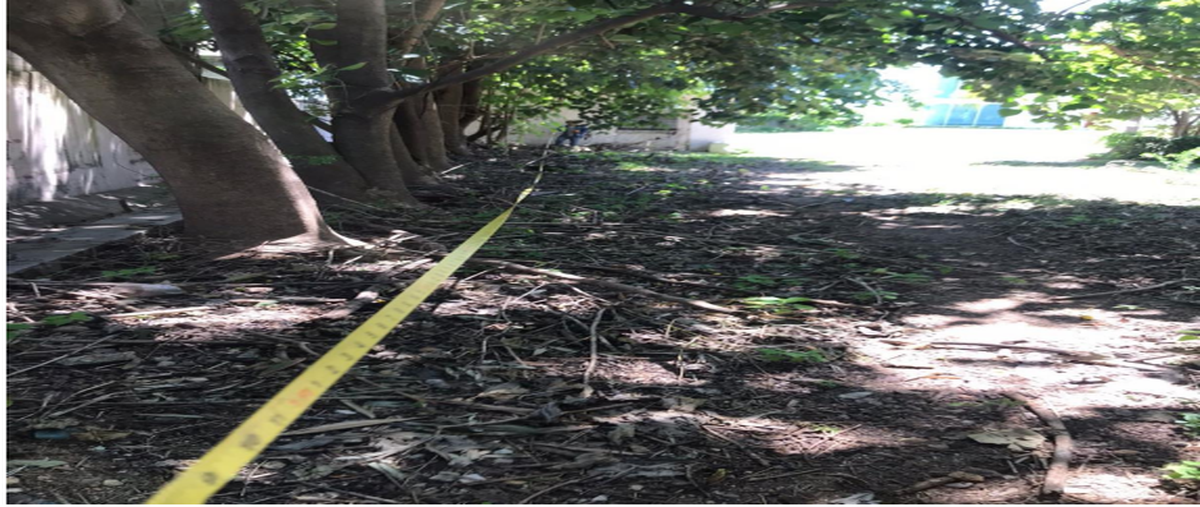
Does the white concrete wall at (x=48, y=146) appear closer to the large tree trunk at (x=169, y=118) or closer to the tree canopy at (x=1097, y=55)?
the large tree trunk at (x=169, y=118)

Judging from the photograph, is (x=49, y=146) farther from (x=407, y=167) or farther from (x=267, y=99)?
(x=407, y=167)

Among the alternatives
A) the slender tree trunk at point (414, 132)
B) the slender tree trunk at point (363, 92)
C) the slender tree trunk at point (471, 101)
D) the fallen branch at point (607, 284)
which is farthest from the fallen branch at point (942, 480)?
the slender tree trunk at point (471, 101)

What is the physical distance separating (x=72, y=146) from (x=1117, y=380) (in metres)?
9.42

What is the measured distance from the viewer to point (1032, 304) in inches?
226

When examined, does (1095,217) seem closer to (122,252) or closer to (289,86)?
(289,86)

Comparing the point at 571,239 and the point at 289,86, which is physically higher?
the point at 289,86

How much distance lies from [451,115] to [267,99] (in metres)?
8.90

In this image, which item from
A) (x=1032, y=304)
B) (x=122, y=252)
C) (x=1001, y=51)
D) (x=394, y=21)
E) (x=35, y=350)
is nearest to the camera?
(x=35, y=350)

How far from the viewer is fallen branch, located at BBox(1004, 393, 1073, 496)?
9.48ft

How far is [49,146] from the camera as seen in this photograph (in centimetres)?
943

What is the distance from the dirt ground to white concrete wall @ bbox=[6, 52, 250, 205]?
9.28ft

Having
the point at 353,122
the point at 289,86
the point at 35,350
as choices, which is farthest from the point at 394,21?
the point at 35,350

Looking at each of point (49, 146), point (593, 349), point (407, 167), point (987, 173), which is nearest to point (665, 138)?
point (987, 173)

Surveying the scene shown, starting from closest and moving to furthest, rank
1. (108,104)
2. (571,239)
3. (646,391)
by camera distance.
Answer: (646,391)
(108,104)
(571,239)
